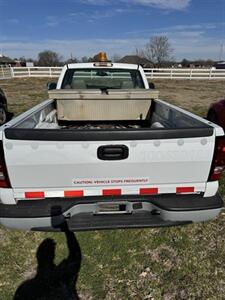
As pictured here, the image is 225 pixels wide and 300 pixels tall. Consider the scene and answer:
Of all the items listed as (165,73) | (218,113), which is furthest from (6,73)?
(218,113)

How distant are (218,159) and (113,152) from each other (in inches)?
36.7

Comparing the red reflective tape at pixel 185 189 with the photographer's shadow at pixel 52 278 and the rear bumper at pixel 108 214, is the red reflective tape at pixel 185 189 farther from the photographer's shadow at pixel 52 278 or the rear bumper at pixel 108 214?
the photographer's shadow at pixel 52 278

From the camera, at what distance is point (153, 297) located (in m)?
2.33

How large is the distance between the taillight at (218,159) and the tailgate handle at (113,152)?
0.78m

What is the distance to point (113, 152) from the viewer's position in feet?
7.20

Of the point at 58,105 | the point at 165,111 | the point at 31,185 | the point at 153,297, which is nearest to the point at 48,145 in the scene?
the point at 31,185

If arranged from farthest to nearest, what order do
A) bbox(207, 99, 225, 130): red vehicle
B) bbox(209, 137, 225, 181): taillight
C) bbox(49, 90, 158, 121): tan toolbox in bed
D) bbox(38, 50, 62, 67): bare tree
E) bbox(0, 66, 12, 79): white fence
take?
bbox(38, 50, 62, 67): bare tree, bbox(0, 66, 12, 79): white fence, bbox(207, 99, 225, 130): red vehicle, bbox(49, 90, 158, 121): tan toolbox in bed, bbox(209, 137, 225, 181): taillight

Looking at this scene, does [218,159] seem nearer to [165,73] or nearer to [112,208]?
[112,208]

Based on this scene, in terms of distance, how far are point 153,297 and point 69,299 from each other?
74 centimetres

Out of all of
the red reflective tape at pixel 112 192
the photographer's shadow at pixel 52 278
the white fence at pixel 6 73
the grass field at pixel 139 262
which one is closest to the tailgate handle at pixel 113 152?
the red reflective tape at pixel 112 192

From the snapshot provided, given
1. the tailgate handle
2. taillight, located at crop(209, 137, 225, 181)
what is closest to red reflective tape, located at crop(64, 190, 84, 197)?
the tailgate handle

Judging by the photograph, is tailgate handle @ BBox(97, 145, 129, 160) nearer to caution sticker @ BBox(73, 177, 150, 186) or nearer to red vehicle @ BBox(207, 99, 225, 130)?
caution sticker @ BBox(73, 177, 150, 186)

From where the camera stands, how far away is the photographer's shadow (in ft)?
7.68

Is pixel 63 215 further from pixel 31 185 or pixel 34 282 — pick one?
pixel 34 282
